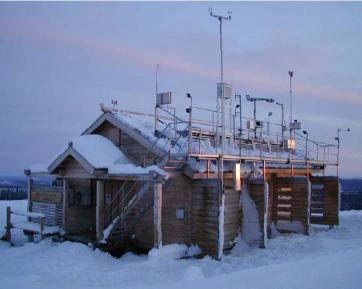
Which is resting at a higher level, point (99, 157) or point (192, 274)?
point (99, 157)

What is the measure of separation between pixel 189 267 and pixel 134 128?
23.9ft

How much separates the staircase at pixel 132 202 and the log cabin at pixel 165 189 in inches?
1.6

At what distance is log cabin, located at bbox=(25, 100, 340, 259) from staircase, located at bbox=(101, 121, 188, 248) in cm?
4

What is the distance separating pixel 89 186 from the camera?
2105 cm

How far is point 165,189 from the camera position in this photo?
17.8m

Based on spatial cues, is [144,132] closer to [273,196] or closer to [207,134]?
[207,134]

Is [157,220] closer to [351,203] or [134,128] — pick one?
[134,128]

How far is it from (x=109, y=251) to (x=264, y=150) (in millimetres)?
10267

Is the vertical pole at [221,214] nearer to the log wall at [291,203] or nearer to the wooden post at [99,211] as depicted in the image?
the wooden post at [99,211]

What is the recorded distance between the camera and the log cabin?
664 inches

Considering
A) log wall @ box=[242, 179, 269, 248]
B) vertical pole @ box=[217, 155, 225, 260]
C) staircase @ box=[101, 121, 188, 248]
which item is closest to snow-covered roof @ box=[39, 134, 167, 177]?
staircase @ box=[101, 121, 188, 248]

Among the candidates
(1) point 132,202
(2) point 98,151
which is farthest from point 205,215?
(2) point 98,151

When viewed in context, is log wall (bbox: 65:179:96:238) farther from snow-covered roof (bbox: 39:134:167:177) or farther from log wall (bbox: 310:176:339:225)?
log wall (bbox: 310:176:339:225)

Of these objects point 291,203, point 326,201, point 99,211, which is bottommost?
point 326,201
